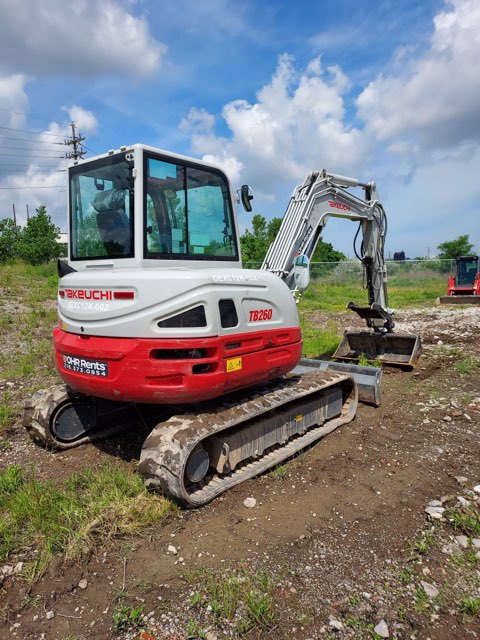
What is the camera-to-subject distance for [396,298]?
21.5 meters

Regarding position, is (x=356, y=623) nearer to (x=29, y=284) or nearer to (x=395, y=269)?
(x=29, y=284)

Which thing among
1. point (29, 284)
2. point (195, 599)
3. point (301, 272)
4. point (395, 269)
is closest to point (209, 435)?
point (195, 599)

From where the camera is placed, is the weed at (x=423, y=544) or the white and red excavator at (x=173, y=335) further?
the white and red excavator at (x=173, y=335)

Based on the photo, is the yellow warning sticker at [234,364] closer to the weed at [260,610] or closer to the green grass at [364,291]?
the weed at [260,610]

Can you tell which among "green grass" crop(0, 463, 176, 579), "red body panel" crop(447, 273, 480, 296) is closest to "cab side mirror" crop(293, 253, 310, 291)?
"green grass" crop(0, 463, 176, 579)

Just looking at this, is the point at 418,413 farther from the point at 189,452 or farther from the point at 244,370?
the point at 189,452

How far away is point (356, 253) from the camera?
26.1 feet

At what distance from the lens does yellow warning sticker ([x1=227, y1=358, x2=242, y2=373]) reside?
394 centimetres

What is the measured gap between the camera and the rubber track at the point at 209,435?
353 cm

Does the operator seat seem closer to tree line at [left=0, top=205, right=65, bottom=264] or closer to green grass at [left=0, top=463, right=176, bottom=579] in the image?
green grass at [left=0, top=463, right=176, bottom=579]

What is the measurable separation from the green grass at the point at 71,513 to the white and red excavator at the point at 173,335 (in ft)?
0.79

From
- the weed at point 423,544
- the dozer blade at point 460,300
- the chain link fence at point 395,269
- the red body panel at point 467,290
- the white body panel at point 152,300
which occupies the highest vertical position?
the chain link fence at point 395,269

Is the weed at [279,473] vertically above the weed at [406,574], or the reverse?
the weed at [279,473]

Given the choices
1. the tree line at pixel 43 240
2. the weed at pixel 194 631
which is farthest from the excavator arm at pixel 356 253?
the tree line at pixel 43 240
